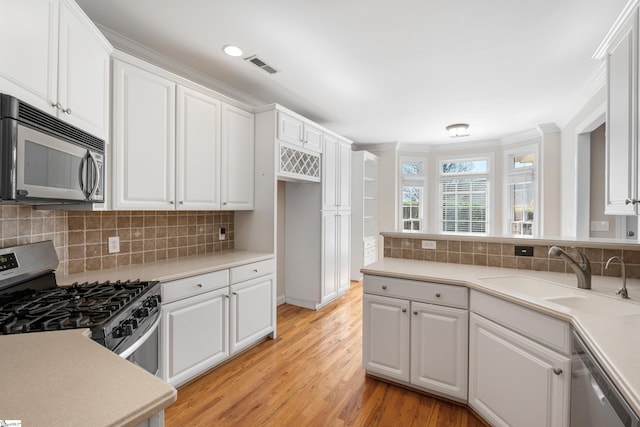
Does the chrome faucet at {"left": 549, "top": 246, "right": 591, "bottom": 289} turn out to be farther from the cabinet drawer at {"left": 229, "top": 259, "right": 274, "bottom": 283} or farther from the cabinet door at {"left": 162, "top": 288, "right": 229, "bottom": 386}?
the cabinet door at {"left": 162, "top": 288, "right": 229, "bottom": 386}

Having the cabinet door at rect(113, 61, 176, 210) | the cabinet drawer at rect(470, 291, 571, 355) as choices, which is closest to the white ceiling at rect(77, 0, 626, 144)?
the cabinet door at rect(113, 61, 176, 210)

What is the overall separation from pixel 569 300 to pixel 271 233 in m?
2.33

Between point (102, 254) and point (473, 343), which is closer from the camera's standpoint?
point (473, 343)

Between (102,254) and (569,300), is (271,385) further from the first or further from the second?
(569,300)

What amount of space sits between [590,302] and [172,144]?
2866 millimetres

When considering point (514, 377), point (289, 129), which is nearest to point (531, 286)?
point (514, 377)

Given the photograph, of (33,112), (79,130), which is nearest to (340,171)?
(79,130)

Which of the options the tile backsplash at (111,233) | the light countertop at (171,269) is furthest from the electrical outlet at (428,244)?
the tile backsplash at (111,233)

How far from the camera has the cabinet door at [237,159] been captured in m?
2.74

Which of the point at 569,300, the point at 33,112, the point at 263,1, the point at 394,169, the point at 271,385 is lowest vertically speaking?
the point at 271,385

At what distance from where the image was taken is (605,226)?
11.3 ft

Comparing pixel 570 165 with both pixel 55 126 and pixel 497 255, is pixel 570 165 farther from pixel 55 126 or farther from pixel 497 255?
pixel 55 126

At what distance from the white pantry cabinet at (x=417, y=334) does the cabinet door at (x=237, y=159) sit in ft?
4.78

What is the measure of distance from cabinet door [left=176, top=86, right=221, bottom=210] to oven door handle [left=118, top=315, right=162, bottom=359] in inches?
36.6
